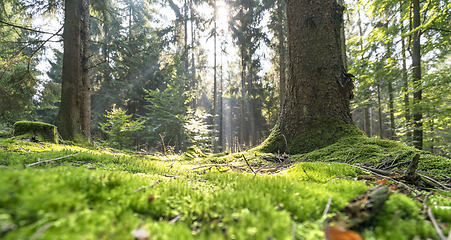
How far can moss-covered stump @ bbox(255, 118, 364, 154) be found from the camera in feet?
11.6

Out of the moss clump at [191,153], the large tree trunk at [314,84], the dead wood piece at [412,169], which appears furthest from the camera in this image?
the moss clump at [191,153]

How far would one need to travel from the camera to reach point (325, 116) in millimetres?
3793

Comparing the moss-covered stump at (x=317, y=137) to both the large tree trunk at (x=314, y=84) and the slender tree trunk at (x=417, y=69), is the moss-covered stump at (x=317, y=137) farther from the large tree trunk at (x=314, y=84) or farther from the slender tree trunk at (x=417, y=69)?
the slender tree trunk at (x=417, y=69)

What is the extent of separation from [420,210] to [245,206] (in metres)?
0.98

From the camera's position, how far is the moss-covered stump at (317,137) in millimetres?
3531

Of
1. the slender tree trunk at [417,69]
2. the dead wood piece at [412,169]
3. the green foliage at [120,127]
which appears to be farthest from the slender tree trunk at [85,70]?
the slender tree trunk at [417,69]

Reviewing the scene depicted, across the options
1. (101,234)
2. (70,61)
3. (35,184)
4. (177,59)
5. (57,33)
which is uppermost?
(177,59)

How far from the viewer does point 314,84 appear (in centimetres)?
394

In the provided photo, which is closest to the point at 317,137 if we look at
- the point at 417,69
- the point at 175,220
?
the point at 175,220

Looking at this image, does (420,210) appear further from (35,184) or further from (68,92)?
(68,92)

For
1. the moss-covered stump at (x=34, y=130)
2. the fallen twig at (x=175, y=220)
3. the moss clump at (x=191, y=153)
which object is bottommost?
the moss clump at (x=191, y=153)

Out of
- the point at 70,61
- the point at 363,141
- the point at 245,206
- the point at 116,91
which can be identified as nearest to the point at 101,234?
the point at 245,206

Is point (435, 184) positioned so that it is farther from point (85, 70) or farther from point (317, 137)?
point (85, 70)

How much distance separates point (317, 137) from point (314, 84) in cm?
117
